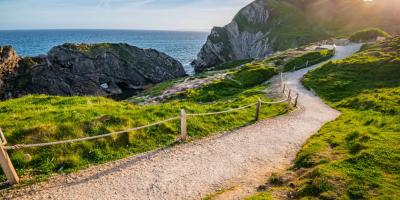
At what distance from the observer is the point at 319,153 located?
13203mm

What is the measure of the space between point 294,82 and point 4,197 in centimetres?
3679

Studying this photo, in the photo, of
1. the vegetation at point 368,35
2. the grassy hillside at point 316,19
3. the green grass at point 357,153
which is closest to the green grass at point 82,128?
the green grass at point 357,153

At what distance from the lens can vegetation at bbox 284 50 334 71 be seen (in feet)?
173

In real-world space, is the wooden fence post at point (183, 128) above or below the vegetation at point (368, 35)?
below

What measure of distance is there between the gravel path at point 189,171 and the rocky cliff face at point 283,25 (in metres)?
90.6

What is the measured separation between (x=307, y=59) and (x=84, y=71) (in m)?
52.3

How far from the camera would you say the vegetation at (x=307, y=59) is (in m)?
52.8

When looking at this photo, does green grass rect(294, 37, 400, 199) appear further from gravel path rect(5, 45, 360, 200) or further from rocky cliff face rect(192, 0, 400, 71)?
rocky cliff face rect(192, 0, 400, 71)

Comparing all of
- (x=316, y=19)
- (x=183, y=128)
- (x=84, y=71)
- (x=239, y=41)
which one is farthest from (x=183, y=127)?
(x=316, y=19)

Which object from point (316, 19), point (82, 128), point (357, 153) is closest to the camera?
point (357, 153)

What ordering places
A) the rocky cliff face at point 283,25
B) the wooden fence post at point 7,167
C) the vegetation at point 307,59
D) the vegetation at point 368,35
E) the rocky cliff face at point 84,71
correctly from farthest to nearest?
the rocky cliff face at point 283,25 → the vegetation at point 368,35 → the rocky cliff face at point 84,71 → the vegetation at point 307,59 → the wooden fence post at point 7,167

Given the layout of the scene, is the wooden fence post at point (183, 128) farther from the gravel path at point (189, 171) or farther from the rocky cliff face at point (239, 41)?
the rocky cliff face at point (239, 41)

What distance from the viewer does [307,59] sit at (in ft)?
186

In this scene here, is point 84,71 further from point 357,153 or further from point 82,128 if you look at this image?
point 357,153
